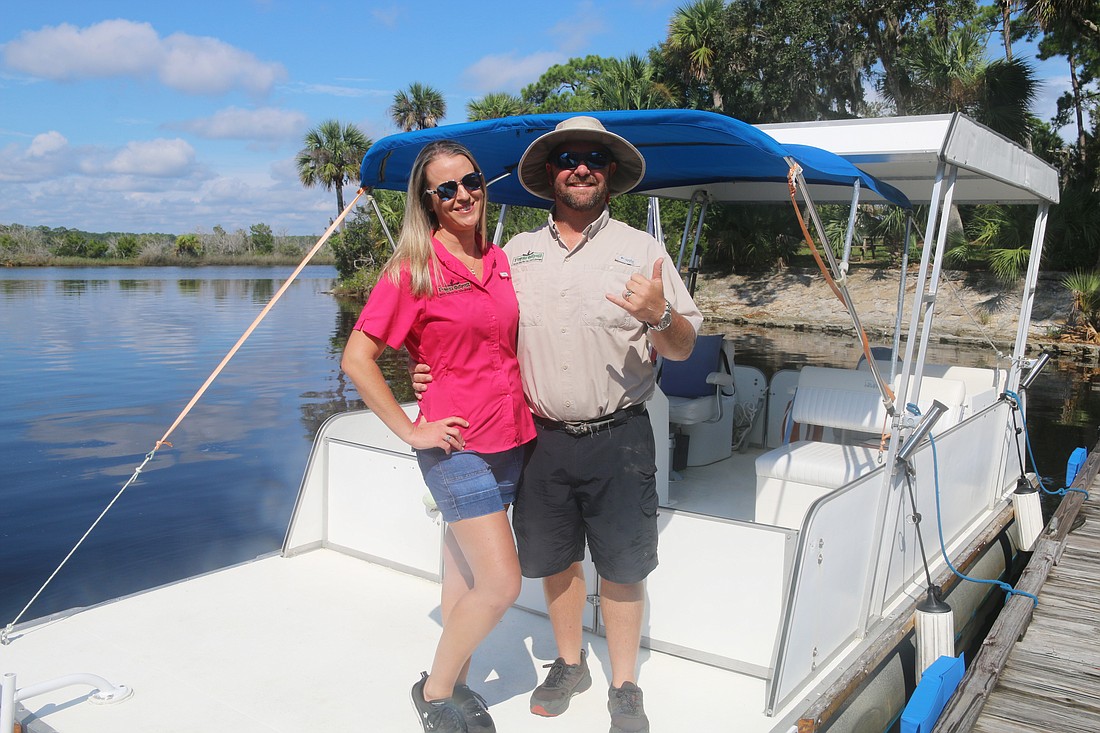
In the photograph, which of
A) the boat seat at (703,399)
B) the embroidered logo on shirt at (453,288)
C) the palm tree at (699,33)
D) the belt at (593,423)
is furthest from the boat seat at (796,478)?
the palm tree at (699,33)

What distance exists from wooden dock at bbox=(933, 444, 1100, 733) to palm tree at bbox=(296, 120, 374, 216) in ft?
126

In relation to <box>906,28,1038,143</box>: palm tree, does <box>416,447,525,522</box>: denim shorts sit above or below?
below

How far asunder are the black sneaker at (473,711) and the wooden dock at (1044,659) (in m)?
2.01

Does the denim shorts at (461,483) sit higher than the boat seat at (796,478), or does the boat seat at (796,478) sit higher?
the denim shorts at (461,483)

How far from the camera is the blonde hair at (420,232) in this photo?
240cm

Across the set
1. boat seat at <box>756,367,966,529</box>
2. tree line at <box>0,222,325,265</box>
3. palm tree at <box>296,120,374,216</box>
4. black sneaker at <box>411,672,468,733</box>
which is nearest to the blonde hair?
black sneaker at <box>411,672,468,733</box>

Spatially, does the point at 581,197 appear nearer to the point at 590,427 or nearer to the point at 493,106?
the point at 590,427

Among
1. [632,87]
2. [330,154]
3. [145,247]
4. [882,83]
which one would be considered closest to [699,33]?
[632,87]

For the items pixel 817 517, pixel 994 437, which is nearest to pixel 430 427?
pixel 817 517

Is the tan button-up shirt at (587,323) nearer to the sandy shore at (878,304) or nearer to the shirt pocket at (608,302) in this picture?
the shirt pocket at (608,302)

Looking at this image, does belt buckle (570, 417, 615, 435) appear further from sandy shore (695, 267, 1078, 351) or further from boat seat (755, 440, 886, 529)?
sandy shore (695, 267, 1078, 351)

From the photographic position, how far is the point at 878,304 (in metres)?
22.7

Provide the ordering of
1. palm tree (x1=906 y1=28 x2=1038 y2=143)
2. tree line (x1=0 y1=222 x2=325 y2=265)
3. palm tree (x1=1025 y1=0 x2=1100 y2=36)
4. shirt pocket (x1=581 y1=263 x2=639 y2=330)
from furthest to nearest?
tree line (x1=0 y1=222 x2=325 y2=265), palm tree (x1=906 y1=28 x2=1038 y2=143), palm tree (x1=1025 y1=0 x2=1100 y2=36), shirt pocket (x1=581 y1=263 x2=639 y2=330)

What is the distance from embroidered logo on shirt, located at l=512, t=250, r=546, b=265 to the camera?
108 inches
